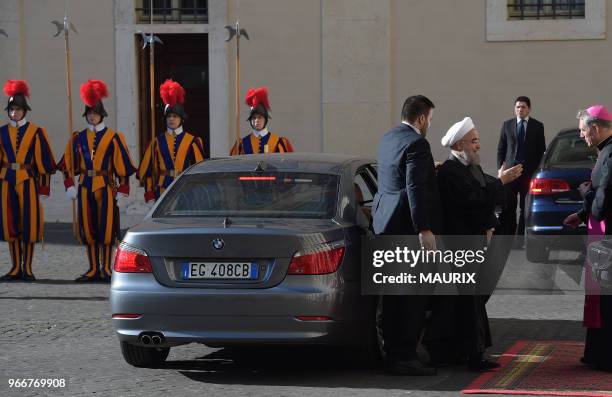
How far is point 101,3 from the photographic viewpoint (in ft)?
68.4

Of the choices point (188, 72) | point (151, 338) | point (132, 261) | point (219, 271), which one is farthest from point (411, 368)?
point (188, 72)

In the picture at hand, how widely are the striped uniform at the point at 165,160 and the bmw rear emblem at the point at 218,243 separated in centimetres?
620

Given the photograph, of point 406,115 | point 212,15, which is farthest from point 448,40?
Answer: point 406,115

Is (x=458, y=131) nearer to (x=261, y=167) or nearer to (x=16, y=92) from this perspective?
(x=261, y=167)

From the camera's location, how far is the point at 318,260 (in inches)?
336

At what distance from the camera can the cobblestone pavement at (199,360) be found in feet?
27.9

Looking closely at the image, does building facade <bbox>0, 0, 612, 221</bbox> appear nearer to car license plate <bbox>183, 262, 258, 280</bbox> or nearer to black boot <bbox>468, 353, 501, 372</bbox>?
black boot <bbox>468, 353, 501, 372</bbox>

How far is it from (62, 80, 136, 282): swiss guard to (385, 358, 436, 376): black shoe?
6.09 metres

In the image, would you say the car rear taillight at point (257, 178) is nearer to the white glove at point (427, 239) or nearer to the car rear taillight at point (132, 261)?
the car rear taillight at point (132, 261)

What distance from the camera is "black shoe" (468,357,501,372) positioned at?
899 centimetres

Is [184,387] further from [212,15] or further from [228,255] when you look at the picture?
[212,15]

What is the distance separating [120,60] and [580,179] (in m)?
8.88

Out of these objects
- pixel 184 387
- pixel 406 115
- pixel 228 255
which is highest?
pixel 406 115

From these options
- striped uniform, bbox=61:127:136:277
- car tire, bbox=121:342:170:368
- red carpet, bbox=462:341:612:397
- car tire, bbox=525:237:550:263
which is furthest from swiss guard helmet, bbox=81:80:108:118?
red carpet, bbox=462:341:612:397
